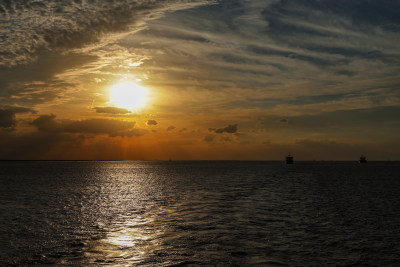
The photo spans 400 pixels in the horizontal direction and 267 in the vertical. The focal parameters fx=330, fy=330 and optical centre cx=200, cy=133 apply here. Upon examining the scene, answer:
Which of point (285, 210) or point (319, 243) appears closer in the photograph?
point (319, 243)

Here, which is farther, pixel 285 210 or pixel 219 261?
pixel 285 210

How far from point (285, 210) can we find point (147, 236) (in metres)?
20.4

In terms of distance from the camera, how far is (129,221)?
3431 centimetres

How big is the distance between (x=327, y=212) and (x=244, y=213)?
10345 mm

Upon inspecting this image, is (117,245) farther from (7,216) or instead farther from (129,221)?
(7,216)

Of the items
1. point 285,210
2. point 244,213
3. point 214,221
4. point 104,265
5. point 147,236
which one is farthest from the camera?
point 285,210

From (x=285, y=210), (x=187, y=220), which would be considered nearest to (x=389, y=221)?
(x=285, y=210)

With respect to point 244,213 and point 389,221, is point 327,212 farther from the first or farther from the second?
point 244,213

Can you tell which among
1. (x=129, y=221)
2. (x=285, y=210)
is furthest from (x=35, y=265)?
(x=285, y=210)

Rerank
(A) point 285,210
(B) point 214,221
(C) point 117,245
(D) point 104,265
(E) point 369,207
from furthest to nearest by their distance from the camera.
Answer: (E) point 369,207 → (A) point 285,210 → (B) point 214,221 → (C) point 117,245 → (D) point 104,265

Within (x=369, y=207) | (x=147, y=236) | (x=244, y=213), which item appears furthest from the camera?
(x=369, y=207)

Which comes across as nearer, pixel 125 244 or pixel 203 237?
pixel 125 244

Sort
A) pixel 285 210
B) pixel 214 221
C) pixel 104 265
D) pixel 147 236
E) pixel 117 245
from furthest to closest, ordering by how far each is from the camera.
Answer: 1. pixel 285 210
2. pixel 214 221
3. pixel 147 236
4. pixel 117 245
5. pixel 104 265

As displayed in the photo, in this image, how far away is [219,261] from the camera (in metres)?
19.4
